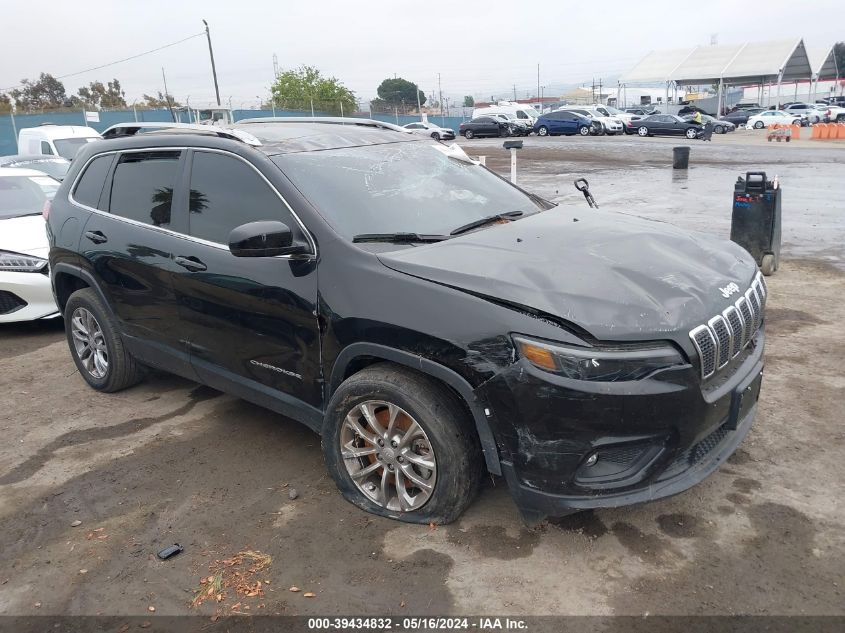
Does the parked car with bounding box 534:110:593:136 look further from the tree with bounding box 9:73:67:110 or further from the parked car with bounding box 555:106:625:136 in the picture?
the tree with bounding box 9:73:67:110

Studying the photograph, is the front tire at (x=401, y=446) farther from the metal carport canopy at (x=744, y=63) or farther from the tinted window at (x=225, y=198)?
the metal carport canopy at (x=744, y=63)

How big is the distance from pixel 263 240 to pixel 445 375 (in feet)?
3.68

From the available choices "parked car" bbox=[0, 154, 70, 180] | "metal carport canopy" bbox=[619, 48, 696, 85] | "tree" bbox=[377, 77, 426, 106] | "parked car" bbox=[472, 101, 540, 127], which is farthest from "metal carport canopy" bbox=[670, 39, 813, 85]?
"parked car" bbox=[0, 154, 70, 180]

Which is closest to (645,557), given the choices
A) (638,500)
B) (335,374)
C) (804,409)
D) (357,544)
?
(638,500)

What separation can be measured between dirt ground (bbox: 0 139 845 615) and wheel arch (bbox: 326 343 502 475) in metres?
0.53

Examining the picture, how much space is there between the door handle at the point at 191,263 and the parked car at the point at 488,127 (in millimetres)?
38318

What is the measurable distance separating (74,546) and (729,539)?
3.09m

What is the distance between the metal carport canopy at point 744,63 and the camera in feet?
198

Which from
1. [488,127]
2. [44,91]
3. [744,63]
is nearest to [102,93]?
[44,91]

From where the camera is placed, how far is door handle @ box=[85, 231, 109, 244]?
4656 millimetres

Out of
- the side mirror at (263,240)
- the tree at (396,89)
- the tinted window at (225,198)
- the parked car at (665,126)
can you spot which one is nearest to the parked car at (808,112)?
the parked car at (665,126)

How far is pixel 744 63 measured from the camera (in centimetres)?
6178

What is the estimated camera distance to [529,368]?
2.79m

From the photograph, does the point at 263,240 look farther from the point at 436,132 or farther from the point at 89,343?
the point at 436,132
